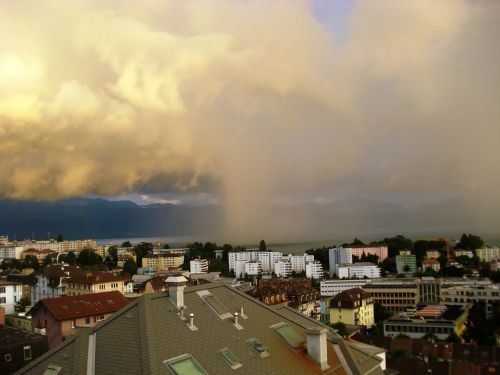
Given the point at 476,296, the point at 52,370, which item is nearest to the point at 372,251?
the point at 476,296

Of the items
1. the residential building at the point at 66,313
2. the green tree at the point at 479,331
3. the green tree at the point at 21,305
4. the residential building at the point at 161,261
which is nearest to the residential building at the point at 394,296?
the green tree at the point at 479,331

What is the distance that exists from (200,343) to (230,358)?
976 millimetres

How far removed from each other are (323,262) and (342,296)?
112m

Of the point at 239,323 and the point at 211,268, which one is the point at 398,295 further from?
the point at 239,323

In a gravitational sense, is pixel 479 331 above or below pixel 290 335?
below

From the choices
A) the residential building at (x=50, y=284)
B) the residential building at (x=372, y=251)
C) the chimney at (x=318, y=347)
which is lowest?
the residential building at (x=372, y=251)

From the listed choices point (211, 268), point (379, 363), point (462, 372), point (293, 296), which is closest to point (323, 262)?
point (211, 268)

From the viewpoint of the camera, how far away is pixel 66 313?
41.2 meters

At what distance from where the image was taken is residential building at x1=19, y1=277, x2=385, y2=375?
14.3 m

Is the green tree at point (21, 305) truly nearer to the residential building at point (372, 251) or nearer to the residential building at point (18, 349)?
the residential building at point (18, 349)

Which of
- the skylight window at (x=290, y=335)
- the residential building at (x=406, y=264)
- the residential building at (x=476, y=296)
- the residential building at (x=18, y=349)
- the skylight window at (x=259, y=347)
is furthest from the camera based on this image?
the residential building at (x=406, y=264)

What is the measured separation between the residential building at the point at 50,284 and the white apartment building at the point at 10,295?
16.1 ft

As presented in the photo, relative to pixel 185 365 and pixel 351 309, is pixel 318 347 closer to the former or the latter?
pixel 185 365

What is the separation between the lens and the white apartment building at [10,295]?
68.8 metres
